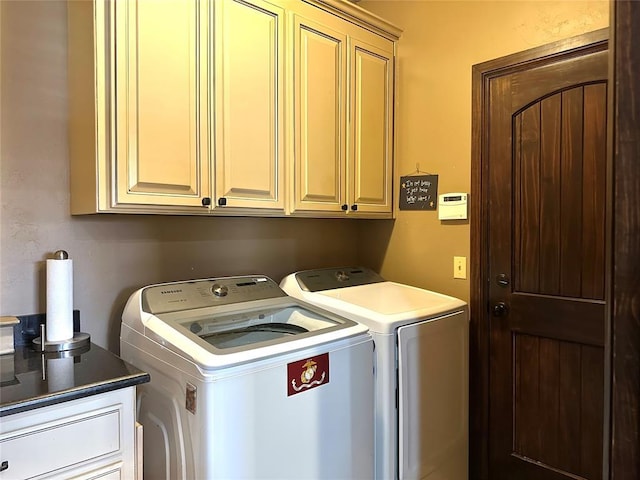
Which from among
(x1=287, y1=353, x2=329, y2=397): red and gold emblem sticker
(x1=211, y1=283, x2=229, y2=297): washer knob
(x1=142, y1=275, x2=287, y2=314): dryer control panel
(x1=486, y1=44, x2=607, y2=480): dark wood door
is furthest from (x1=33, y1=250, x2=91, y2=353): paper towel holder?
(x1=486, y1=44, x2=607, y2=480): dark wood door

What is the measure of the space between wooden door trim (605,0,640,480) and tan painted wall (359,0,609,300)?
1668 millimetres

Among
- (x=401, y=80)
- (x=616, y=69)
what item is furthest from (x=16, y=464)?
(x=401, y=80)

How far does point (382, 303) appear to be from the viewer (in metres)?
2.04

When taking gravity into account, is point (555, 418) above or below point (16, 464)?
below

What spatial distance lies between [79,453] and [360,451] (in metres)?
0.98

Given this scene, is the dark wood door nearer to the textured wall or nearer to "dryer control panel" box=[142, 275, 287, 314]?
"dryer control panel" box=[142, 275, 287, 314]

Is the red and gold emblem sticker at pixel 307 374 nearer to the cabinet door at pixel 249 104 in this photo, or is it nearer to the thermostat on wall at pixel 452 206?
the cabinet door at pixel 249 104

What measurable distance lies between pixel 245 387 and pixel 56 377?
0.54m

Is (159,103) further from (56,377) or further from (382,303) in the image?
(382,303)

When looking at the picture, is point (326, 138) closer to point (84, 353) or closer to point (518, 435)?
point (84, 353)

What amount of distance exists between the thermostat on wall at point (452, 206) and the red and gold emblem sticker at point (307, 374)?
44.7 inches

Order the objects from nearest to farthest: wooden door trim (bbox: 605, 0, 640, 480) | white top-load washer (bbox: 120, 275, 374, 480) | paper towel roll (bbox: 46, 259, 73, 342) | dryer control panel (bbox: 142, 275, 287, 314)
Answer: wooden door trim (bbox: 605, 0, 640, 480), white top-load washer (bbox: 120, 275, 374, 480), paper towel roll (bbox: 46, 259, 73, 342), dryer control panel (bbox: 142, 275, 287, 314)

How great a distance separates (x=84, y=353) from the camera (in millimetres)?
1516

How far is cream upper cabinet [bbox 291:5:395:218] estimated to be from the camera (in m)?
2.11
